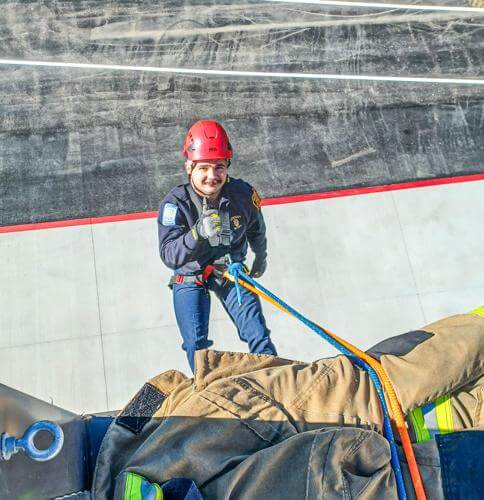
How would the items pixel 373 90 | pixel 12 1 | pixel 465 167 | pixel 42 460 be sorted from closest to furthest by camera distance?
pixel 42 460, pixel 465 167, pixel 373 90, pixel 12 1

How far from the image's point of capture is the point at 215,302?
5.27m

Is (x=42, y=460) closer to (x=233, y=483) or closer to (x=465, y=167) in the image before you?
(x=233, y=483)

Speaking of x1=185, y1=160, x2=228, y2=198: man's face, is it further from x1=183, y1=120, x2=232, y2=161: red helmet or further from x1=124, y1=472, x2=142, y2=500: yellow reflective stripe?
x1=124, y1=472, x2=142, y2=500: yellow reflective stripe

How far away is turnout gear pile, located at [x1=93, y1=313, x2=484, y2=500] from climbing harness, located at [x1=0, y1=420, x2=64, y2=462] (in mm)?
251

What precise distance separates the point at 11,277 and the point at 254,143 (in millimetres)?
2900

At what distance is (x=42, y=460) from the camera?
1.87 meters

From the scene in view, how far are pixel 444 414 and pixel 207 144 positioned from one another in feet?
8.11

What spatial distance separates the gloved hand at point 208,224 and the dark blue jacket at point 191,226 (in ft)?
0.28

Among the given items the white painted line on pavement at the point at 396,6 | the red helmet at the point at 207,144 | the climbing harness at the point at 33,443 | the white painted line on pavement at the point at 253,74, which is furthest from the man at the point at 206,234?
the white painted line on pavement at the point at 396,6

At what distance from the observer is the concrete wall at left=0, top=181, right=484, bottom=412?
4.86 m

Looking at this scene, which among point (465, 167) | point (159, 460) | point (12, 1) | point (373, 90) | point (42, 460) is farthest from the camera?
point (12, 1)

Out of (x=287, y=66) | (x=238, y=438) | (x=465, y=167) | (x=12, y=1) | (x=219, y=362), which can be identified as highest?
(x=12, y=1)

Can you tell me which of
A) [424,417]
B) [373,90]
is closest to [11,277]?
[424,417]

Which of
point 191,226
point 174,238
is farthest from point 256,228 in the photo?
point 174,238
